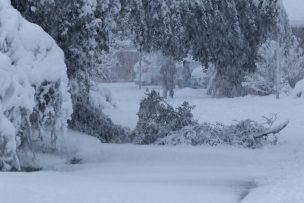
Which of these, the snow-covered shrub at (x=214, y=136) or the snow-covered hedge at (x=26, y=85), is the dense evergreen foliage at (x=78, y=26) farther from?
the snow-covered shrub at (x=214, y=136)

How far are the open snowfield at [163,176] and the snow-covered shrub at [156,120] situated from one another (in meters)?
1.19

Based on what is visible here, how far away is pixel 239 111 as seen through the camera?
24.6 m

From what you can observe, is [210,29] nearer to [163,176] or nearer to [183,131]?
[183,131]

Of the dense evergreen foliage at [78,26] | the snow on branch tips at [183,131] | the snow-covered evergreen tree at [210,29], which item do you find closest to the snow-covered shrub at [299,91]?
the snow on branch tips at [183,131]

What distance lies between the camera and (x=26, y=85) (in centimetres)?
775

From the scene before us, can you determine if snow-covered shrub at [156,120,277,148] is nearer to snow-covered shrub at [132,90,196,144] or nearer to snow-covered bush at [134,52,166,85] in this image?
snow-covered shrub at [132,90,196,144]

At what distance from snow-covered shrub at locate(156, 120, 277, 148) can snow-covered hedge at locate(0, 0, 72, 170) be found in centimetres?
434

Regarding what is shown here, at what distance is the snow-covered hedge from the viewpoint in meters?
7.45

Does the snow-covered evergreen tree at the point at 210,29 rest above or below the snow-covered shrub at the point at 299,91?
above

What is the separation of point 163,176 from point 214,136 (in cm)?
405

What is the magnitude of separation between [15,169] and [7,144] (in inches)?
17.0

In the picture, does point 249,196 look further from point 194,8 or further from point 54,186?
point 194,8

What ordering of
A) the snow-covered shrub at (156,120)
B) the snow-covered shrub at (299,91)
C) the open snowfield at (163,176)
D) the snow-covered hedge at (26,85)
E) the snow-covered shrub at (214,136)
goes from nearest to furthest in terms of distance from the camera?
the open snowfield at (163,176) < the snow-covered hedge at (26,85) < the snow-covered shrub at (214,136) < the snow-covered shrub at (156,120) < the snow-covered shrub at (299,91)

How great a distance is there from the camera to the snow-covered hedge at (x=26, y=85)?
745 centimetres
